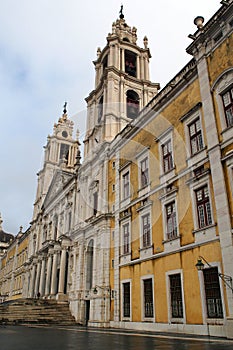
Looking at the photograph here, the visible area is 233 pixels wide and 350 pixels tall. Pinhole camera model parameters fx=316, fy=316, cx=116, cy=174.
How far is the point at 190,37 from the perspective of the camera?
57.8 feet

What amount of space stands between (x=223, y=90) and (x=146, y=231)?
9101 millimetres

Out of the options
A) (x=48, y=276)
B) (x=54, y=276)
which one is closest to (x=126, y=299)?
(x=54, y=276)

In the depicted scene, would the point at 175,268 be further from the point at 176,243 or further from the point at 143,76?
the point at 143,76

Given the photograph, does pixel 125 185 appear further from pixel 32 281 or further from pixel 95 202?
pixel 32 281

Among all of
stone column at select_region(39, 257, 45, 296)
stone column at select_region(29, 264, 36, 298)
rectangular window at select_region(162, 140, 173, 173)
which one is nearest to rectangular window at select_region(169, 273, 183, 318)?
rectangular window at select_region(162, 140, 173, 173)

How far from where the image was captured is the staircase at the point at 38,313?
26.0 m

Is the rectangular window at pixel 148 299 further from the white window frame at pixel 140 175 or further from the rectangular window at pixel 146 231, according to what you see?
the white window frame at pixel 140 175

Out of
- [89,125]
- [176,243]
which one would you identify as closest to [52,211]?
[89,125]

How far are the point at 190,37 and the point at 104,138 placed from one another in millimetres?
12884

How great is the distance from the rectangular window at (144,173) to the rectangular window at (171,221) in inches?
123

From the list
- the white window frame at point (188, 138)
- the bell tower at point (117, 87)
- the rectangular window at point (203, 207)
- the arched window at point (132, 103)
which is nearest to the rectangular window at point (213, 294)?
the rectangular window at point (203, 207)

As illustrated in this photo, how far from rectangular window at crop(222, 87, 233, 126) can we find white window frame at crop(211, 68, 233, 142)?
0.14m

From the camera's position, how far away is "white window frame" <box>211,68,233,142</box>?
14336 millimetres

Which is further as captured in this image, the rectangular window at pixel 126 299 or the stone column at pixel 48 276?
the stone column at pixel 48 276
